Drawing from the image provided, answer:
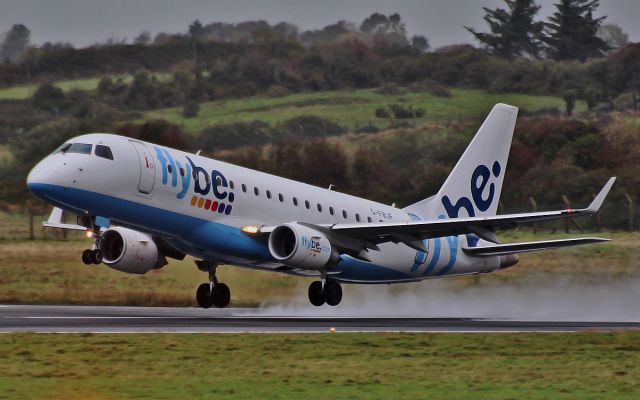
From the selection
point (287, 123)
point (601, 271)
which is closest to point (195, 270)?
point (601, 271)

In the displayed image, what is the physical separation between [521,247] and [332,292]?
5.64m

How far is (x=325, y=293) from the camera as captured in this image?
3481 centimetres

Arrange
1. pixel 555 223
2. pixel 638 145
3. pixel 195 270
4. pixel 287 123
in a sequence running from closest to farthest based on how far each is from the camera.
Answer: pixel 195 270 → pixel 555 223 → pixel 638 145 → pixel 287 123

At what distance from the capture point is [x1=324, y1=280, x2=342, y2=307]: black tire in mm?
34844

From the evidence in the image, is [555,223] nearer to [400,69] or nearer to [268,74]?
[400,69]

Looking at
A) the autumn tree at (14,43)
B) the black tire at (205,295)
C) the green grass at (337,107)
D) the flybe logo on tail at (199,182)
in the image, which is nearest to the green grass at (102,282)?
the black tire at (205,295)

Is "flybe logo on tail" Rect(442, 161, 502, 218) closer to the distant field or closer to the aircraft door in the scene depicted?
the aircraft door

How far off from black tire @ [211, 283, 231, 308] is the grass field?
253 cm

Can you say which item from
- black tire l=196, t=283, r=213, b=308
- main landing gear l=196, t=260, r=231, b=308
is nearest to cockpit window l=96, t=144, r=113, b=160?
main landing gear l=196, t=260, r=231, b=308

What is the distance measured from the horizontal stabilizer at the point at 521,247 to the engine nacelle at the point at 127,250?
33.4 ft

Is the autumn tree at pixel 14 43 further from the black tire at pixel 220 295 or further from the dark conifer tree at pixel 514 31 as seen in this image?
the black tire at pixel 220 295

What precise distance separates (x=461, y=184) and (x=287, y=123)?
117ft

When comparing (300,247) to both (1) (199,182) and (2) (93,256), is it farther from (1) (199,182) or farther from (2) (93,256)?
(2) (93,256)

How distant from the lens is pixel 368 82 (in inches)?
3462
